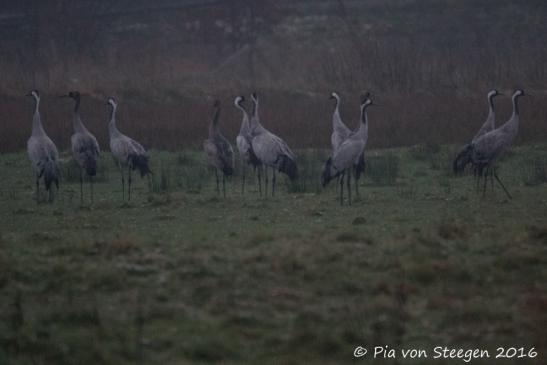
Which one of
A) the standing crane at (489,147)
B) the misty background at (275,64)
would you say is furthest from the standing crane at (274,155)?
the misty background at (275,64)

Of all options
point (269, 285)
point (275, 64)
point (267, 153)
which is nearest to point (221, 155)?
point (267, 153)

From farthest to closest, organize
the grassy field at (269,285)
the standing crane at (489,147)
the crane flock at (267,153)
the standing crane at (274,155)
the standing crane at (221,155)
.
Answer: the standing crane at (221,155), the standing crane at (274,155), the standing crane at (489,147), the crane flock at (267,153), the grassy field at (269,285)

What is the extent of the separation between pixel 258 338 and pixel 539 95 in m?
22.7

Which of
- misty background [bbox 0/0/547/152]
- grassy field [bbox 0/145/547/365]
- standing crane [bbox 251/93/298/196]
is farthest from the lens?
misty background [bbox 0/0/547/152]

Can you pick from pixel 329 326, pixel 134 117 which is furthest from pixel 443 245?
pixel 134 117

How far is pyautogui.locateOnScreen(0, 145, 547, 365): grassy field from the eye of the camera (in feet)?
28.4

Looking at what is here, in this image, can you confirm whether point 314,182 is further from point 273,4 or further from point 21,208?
point 273,4

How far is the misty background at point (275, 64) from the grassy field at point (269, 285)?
10639 mm

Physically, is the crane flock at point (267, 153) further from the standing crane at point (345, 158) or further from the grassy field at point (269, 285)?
the grassy field at point (269, 285)

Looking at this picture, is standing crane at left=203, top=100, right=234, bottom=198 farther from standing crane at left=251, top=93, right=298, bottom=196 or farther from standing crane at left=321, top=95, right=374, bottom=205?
standing crane at left=321, top=95, right=374, bottom=205

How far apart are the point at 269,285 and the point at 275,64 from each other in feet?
111

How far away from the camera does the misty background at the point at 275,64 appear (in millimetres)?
25094

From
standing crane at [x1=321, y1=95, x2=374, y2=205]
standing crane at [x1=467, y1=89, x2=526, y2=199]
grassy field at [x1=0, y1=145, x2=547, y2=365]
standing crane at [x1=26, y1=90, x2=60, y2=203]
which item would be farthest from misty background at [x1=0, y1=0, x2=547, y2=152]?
grassy field at [x1=0, y1=145, x2=547, y2=365]

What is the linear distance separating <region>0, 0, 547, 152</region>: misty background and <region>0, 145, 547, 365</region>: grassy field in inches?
419
